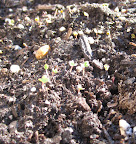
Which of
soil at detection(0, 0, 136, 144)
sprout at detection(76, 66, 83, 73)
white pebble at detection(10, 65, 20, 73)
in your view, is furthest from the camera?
white pebble at detection(10, 65, 20, 73)

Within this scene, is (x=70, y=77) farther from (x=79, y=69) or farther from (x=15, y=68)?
(x=15, y=68)

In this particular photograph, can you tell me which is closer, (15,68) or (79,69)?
(79,69)

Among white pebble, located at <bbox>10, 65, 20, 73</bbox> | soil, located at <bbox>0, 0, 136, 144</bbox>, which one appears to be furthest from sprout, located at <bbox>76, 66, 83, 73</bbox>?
white pebble, located at <bbox>10, 65, 20, 73</bbox>

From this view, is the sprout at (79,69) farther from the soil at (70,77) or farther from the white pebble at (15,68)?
the white pebble at (15,68)

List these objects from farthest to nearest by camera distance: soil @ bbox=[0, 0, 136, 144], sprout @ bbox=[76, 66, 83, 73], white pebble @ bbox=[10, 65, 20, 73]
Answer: white pebble @ bbox=[10, 65, 20, 73] → sprout @ bbox=[76, 66, 83, 73] → soil @ bbox=[0, 0, 136, 144]

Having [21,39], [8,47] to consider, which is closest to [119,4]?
[21,39]

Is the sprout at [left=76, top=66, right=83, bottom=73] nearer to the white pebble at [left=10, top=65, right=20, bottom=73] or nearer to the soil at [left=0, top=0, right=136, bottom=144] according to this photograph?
the soil at [left=0, top=0, right=136, bottom=144]

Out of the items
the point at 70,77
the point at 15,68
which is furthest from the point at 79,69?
the point at 15,68

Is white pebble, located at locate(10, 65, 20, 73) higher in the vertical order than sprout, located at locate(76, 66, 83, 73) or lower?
lower

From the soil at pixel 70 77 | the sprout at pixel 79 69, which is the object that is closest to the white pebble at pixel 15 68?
the soil at pixel 70 77
